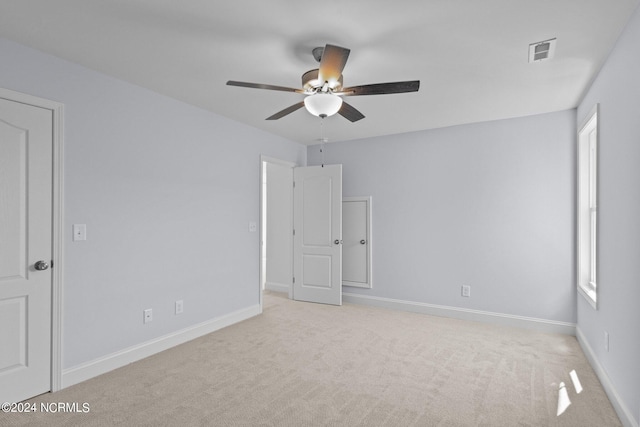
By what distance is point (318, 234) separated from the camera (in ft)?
17.2

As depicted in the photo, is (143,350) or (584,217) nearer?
(143,350)

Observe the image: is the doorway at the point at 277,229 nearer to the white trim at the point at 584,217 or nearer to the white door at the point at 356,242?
the white door at the point at 356,242

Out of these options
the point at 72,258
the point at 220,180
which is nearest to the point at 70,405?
the point at 72,258

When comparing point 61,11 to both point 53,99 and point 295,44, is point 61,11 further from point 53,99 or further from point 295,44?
point 295,44

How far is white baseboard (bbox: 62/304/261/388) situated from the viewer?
2.71 metres

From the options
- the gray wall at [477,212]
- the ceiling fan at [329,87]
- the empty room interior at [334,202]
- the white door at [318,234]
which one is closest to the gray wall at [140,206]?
the empty room interior at [334,202]

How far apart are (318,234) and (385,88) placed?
3.20 m

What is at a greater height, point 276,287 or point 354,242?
point 354,242

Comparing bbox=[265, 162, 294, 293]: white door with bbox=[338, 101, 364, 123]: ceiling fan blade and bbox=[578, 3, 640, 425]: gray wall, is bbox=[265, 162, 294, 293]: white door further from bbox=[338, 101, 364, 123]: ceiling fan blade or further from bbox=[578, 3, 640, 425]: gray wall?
bbox=[578, 3, 640, 425]: gray wall

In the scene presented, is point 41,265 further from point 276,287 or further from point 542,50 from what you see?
point 276,287

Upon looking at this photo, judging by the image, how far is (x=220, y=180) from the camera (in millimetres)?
4078

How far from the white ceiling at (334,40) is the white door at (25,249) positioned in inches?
24.7

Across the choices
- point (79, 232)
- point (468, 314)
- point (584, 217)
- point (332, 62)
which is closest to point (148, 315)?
point (79, 232)

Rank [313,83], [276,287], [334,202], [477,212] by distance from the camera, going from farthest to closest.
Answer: [276,287] < [334,202] < [477,212] < [313,83]
